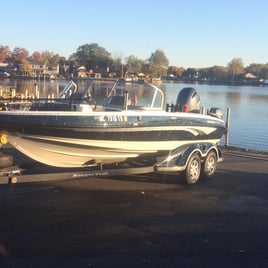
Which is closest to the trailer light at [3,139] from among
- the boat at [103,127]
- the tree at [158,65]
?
the boat at [103,127]

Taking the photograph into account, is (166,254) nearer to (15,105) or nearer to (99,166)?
(99,166)

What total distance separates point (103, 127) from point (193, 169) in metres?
2.64

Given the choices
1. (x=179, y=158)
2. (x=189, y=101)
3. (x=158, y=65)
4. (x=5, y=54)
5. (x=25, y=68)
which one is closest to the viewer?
(x=179, y=158)

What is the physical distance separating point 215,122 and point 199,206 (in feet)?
10.8

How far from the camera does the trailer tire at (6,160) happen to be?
24.0 ft

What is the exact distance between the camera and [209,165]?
10.4 m

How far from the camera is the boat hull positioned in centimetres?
736

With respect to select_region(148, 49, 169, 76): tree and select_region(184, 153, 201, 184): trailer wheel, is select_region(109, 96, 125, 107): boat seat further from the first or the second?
select_region(148, 49, 169, 76): tree

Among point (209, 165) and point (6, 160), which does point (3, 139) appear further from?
point (209, 165)

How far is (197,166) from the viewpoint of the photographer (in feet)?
32.7

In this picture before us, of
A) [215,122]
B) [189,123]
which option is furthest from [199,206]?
[215,122]

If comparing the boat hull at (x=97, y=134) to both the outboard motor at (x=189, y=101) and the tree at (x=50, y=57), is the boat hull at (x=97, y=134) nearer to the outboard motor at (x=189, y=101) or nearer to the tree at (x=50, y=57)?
the outboard motor at (x=189, y=101)

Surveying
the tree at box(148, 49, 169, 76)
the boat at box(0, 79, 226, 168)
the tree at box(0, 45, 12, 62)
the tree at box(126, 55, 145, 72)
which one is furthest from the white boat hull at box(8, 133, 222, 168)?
the tree at box(0, 45, 12, 62)

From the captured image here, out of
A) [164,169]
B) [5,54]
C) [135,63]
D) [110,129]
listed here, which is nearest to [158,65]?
[135,63]
